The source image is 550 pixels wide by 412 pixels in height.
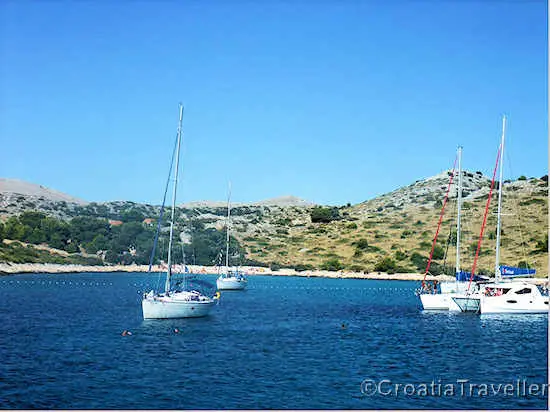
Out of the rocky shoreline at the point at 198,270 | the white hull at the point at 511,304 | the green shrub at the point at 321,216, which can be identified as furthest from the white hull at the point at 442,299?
the green shrub at the point at 321,216

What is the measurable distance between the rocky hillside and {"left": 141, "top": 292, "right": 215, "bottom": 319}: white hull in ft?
194

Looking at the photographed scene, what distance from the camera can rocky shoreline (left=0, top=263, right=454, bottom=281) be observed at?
10631 cm

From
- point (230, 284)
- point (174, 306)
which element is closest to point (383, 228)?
point (230, 284)

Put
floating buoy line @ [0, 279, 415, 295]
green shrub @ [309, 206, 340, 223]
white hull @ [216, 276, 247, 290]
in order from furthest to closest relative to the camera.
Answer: green shrub @ [309, 206, 340, 223] → white hull @ [216, 276, 247, 290] → floating buoy line @ [0, 279, 415, 295]

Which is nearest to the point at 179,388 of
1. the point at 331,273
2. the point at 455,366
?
the point at 455,366

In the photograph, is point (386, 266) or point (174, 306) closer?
point (174, 306)

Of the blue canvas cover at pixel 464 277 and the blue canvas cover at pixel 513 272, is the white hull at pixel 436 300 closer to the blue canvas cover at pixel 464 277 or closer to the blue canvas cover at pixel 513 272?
the blue canvas cover at pixel 464 277

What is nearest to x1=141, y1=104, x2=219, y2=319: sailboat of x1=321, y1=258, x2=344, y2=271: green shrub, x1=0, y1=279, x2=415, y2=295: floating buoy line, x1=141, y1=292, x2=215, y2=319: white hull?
x1=141, y1=292, x2=215, y2=319: white hull

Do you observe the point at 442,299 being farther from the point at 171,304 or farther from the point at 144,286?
the point at 144,286

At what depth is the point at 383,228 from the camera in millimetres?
151375

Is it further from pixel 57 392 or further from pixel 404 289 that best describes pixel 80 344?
pixel 404 289

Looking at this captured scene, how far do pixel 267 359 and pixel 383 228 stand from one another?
12021 cm

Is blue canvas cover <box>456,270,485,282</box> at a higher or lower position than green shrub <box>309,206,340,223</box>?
lower

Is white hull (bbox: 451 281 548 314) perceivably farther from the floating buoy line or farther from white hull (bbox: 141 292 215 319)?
the floating buoy line
